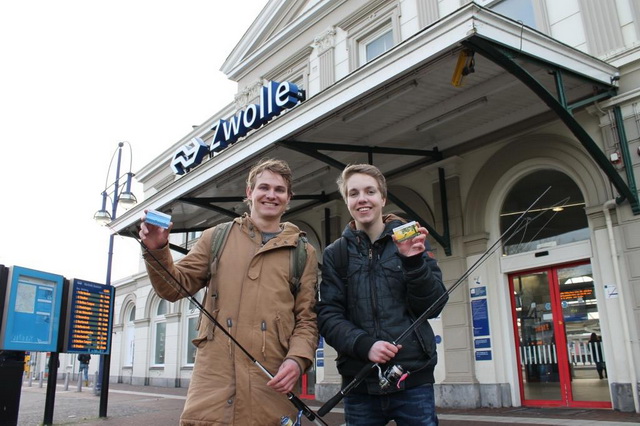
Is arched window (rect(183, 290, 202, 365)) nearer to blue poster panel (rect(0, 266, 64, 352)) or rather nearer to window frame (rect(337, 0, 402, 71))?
blue poster panel (rect(0, 266, 64, 352))

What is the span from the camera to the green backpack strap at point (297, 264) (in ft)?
8.70

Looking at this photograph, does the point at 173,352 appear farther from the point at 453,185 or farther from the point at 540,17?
the point at 540,17

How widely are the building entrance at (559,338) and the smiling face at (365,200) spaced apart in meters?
6.74

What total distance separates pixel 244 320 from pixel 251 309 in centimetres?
6

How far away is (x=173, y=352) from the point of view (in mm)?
19797

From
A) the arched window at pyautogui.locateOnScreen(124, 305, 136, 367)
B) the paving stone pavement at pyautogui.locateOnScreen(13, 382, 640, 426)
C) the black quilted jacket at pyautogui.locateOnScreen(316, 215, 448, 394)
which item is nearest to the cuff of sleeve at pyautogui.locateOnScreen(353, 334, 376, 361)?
the black quilted jacket at pyautogui.locateOnScreen(316, 215, 448, 394)

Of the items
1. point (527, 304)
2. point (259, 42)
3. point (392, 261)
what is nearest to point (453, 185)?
point (527, 304)

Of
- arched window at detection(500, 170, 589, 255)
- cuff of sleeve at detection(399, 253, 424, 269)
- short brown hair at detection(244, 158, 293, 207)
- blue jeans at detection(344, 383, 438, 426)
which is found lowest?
blue jeans at detection(344, 383, 438, 426)

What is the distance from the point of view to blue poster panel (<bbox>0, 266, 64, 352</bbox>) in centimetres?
780

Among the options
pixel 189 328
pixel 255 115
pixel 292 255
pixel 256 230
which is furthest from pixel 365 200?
pixel 189 328

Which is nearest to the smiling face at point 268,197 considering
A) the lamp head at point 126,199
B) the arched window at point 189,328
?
the lamp head at point 126,199

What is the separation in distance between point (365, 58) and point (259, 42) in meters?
5.00

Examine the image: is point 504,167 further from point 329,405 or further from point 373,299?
point 329,405

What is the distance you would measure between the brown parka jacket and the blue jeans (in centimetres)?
32
